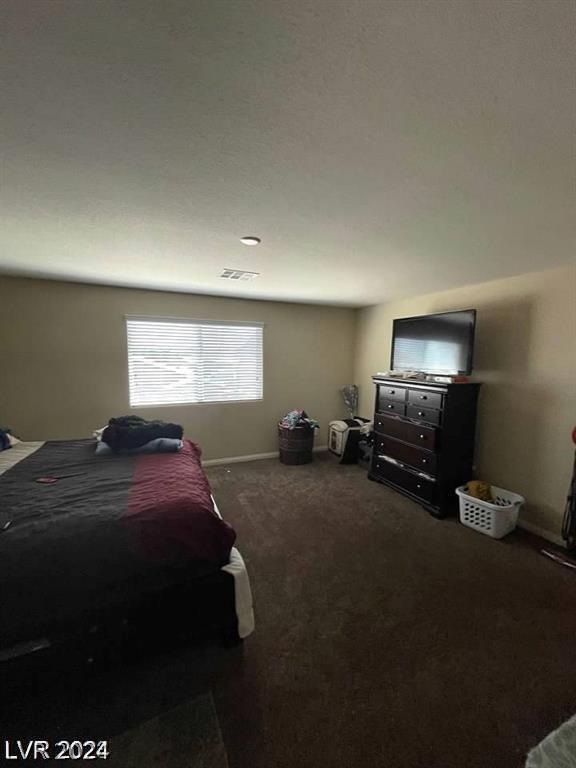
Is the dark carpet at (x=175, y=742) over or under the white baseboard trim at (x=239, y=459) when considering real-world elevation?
over

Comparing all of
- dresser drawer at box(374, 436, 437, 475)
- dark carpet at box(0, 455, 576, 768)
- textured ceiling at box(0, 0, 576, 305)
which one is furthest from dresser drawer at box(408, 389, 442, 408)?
textured ceiling at box(0, 0, 576, 305)

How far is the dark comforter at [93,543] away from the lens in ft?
4.03

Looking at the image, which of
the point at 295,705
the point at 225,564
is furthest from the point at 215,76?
the point at 295,705

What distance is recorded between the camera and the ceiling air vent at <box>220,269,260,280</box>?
2861mm

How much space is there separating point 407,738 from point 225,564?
1.00 m

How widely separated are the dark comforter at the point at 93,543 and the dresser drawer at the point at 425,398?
228 cm

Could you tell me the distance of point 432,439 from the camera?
2980 mm

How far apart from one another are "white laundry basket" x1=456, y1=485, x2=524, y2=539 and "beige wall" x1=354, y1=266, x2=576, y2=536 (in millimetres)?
200

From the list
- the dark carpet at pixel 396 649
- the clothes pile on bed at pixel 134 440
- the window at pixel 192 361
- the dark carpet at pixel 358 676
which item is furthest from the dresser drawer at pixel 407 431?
the clothes pile on bed at pixel 134 440

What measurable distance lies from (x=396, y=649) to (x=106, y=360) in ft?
12.4

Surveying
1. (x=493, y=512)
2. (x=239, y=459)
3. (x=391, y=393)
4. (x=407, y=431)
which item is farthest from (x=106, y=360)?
(x=493, y=512)

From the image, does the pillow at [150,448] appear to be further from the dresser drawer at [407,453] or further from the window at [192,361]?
the dresser drawer at [407,453]

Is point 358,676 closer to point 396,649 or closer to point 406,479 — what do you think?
point 396,649

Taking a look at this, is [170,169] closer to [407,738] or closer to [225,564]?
[225,564]
